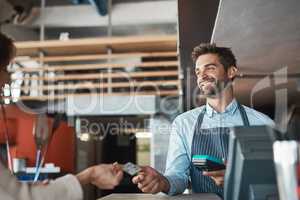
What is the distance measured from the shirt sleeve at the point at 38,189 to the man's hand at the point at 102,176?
53mm

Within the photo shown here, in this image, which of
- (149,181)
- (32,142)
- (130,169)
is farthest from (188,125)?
(32,142)

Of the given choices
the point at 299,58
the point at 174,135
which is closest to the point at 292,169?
the point at 174,135

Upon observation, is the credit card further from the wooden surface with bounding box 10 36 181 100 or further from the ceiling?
the wooden surface with bounding box 10 36 181 100

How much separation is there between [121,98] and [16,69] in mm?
997

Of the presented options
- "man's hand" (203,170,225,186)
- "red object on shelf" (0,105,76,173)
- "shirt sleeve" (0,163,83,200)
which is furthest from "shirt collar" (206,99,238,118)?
"red object on shelf" (0,105,76,173)

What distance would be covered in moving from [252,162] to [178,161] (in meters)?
1.12

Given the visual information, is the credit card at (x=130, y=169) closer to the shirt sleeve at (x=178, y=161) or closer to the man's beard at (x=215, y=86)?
the shirt sleeve at (x=178, y=161)

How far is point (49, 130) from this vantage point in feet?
13.0

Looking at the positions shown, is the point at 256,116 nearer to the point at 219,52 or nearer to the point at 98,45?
the point at 219,52

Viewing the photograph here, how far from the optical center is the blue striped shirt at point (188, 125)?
80.9 inches

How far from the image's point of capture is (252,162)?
97 cm

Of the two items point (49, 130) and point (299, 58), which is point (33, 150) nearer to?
point (49, 130)

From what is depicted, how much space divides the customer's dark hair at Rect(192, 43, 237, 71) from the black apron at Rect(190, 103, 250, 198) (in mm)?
225

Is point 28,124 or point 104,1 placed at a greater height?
point 104,1
